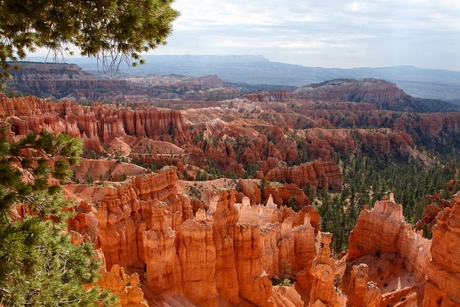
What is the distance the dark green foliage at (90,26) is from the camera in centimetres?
665

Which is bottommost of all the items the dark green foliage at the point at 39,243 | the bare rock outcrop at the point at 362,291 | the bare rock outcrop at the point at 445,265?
the bare rock outcrop at the point at 362,291

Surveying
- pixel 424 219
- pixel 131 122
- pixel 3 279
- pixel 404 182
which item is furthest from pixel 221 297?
pixel 131 122

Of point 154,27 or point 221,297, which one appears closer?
point 154,27

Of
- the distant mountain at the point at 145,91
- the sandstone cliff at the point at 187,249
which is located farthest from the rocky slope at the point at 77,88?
the sandstone cliff at the point at 187,249

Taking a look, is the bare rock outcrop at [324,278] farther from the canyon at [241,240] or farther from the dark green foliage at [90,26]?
the dark green foliage at [90,26]

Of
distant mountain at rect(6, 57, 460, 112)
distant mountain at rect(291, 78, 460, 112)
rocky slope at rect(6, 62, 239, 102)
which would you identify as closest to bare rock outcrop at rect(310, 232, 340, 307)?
rocky slope at rect(6, 62, 239, 102)

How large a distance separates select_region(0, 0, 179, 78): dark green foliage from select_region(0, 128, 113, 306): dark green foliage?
199cm

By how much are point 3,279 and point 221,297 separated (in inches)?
498

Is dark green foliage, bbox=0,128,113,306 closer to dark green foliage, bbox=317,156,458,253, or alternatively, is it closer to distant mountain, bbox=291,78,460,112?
dark green foliage, bbox=317,156,458,253

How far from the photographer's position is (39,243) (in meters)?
6.05

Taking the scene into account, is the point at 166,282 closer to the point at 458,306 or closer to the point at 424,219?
the point at 458,306

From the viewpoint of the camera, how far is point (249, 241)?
17.7 m

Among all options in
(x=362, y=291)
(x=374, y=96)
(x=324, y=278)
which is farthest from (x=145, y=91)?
(x=324, y=278)

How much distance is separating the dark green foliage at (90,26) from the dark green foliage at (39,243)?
1987 mm
